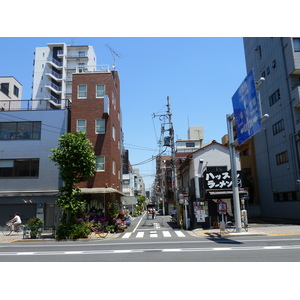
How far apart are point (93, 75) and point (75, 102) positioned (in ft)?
11.0

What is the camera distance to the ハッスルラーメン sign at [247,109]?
15203 millimetres

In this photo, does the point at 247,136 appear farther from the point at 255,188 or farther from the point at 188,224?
the point at 255,188

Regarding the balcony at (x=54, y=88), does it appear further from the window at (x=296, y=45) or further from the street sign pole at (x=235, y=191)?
the street sign pole at (x=235, y=191)

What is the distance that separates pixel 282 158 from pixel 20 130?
26.9 meters

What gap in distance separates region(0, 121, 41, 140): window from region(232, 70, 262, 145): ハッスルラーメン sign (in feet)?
60.9

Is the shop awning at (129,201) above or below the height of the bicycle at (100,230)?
above

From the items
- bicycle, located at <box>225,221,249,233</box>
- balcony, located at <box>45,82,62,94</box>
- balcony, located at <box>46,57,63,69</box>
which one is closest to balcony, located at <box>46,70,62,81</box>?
balcony, located at <box>45,82,62,94</box>

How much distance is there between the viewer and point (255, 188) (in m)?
36.9

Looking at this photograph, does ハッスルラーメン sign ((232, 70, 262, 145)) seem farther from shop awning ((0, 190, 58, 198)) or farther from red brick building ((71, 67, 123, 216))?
shop awning ((0, 190, 58, 198))

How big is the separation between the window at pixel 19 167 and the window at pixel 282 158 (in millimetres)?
24810

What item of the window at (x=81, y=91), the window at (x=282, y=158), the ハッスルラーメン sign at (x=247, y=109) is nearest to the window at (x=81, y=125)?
the window at (x=81, y=91)

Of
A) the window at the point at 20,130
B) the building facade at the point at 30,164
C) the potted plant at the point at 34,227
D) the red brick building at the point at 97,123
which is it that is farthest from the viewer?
the window at the point at 20,130

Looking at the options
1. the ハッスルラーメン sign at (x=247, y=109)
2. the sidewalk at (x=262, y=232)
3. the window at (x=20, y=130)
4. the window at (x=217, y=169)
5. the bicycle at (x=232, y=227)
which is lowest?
the sidewalk at (x=262, y=232)
